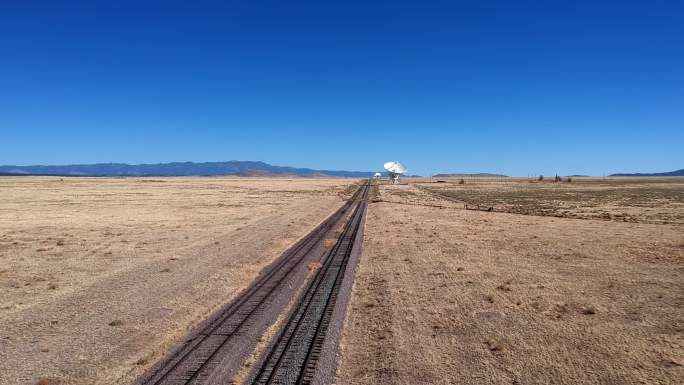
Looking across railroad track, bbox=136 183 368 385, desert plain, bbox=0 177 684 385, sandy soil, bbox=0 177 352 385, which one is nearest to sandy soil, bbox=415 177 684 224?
desert plain, bbox=0 177 684 385

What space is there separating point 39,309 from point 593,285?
20.2 meters

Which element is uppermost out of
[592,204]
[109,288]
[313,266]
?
[592,204]

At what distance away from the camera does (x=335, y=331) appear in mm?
12242

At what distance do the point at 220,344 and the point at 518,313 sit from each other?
9145mm

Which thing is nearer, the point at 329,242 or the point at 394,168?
the point at 329,242

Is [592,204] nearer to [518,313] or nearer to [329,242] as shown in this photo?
[329,242]

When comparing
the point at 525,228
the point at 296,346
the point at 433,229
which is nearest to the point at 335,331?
the point at 296,346

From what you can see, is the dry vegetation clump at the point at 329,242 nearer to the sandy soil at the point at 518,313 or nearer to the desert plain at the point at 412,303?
the desert plain at the point at 412,303

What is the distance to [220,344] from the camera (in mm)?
11273

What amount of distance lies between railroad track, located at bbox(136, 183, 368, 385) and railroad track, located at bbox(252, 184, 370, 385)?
0.73 m

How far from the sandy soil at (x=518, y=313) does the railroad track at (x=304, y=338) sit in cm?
76

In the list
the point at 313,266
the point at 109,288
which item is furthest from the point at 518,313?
the point at 109,288

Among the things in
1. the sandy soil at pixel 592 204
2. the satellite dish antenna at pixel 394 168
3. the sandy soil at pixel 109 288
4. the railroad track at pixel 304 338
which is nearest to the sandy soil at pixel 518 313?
the railroad track at pixel 304 338

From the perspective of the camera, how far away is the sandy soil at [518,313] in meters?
9.85
